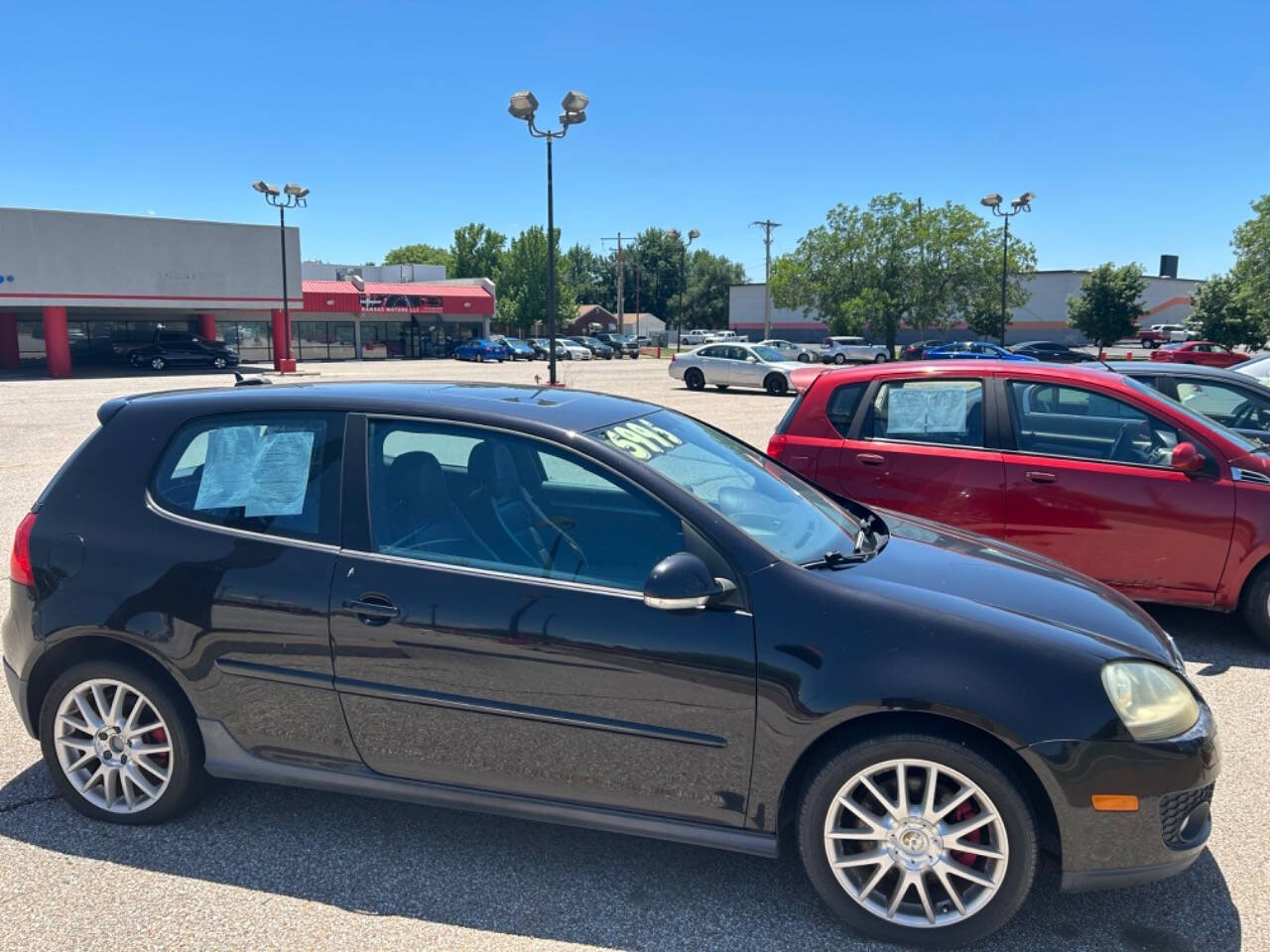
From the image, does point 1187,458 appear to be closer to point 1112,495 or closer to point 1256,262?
point 1112,495

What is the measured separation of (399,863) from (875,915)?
1.56 metres

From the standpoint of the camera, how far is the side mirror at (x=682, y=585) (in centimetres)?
266

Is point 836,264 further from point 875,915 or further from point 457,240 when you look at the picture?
point 875,915

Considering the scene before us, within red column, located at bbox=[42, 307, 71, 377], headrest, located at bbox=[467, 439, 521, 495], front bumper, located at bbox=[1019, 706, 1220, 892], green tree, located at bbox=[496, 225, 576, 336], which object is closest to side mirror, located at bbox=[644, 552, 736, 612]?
headrest, located at bbox=[467, 439, 521, 495]

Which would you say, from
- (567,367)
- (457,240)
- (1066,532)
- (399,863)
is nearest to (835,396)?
(1066,532)

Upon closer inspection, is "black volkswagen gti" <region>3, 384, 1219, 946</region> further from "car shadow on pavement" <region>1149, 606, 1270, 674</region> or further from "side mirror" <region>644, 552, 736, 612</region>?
"car shadow on pavement" <region>1149, 606, 1270, 674</region>

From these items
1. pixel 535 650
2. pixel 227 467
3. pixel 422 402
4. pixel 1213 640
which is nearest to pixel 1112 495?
pixel 1213 640

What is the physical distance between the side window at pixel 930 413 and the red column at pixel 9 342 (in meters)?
46.0

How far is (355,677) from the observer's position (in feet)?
9.83

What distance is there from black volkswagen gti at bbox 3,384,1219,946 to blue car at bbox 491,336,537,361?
51.4 m

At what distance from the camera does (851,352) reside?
160 ft

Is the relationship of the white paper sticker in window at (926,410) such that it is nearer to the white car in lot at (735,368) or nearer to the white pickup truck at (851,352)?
the white car in lot at (735,368)

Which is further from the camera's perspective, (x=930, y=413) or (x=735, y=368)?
(x=735, y=368)

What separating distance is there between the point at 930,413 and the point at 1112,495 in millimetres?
1165
